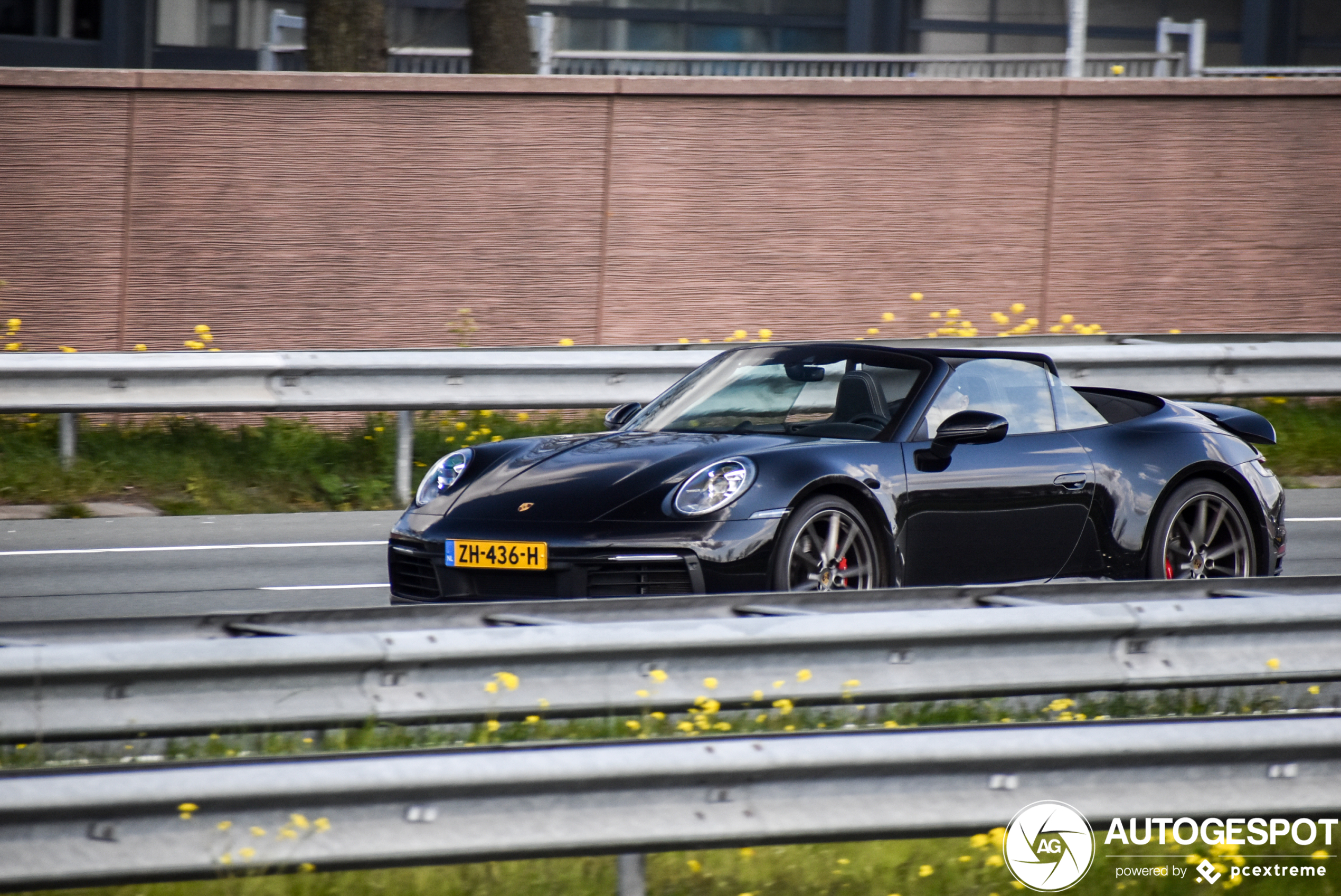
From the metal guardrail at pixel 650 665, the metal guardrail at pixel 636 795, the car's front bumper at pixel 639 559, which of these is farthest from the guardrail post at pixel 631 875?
the car's front bumper at pixel 639 559

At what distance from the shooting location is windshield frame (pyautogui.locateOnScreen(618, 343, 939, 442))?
672 centimetres

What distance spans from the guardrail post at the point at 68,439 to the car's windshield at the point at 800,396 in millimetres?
4365

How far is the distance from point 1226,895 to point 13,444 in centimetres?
852

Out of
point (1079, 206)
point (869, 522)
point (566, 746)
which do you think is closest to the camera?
point (566, 746)

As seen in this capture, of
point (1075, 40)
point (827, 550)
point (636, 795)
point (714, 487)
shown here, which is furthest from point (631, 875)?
point (1075, 40)

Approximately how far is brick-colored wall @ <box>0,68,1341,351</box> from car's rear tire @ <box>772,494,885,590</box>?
23.2ft

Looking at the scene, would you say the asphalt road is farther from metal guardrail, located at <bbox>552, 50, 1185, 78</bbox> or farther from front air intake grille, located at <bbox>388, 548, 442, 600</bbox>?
metal guardrail, located at <bbox>552, 50, 1185, 78</bbox>

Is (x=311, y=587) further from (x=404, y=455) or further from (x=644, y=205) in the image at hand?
(x=644, y=205)

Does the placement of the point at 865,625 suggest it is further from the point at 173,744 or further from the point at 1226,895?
the point at 173,744

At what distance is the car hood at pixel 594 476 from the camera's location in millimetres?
6090

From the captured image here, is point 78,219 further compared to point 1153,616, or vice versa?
point 78,219

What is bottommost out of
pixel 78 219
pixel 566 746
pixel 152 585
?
pixel 152 585

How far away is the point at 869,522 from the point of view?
249 inches

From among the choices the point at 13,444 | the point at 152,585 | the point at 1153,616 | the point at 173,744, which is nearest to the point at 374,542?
the point at 152,585
